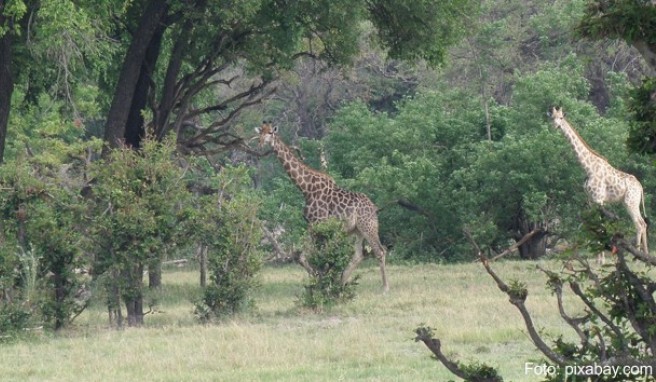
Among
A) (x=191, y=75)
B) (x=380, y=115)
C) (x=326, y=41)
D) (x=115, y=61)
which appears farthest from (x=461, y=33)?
(x=380, y=115)

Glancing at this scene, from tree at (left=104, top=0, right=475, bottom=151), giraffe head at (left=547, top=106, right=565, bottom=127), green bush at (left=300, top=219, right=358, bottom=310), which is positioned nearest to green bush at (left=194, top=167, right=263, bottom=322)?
green bush at (left=300, top=219, right=358, bottom=310)

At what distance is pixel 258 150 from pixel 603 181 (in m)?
5.71

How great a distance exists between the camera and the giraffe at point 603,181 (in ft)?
62.7

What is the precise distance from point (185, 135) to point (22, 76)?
4.24 m

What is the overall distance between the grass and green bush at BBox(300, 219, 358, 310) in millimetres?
209

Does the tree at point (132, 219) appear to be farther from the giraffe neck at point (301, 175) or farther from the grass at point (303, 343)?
the giraffe neck at point (301, 175)

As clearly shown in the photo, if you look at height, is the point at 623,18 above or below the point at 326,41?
below

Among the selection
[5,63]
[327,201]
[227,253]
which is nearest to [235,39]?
[327,201]

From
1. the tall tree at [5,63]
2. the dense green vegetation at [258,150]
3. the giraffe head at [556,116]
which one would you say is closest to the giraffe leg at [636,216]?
the dense green vegetation at [258,150]

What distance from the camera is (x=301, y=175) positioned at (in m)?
19.0

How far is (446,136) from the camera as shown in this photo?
24.8 meters

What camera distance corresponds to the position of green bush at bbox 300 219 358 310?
1540 centimetres

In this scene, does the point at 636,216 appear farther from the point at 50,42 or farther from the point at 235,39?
the point at 50,42

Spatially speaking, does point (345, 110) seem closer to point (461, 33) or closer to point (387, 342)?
point (461, 33)
